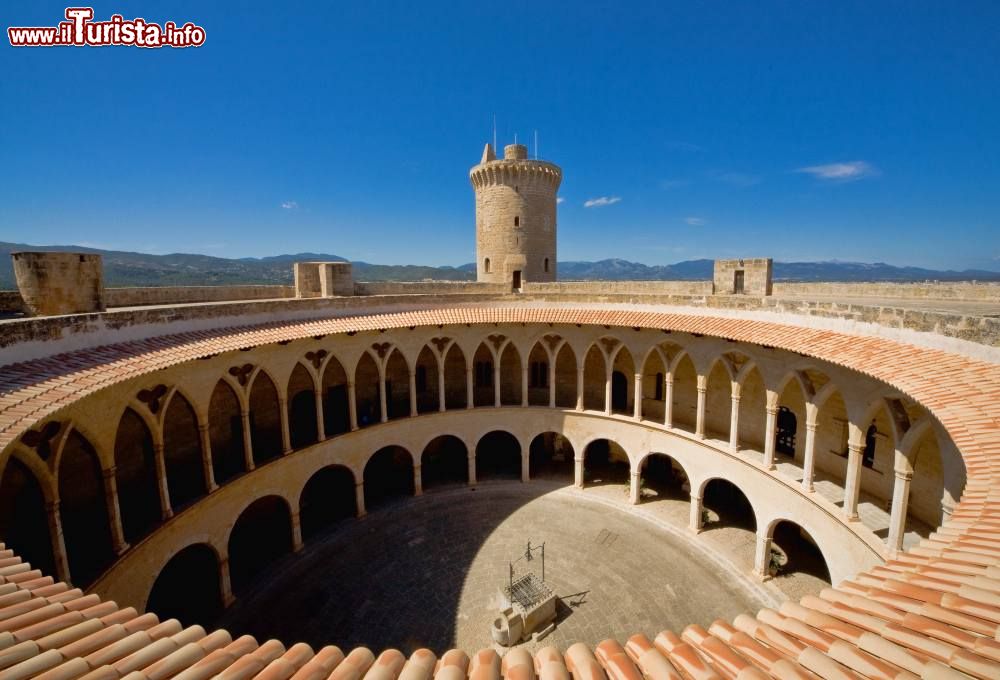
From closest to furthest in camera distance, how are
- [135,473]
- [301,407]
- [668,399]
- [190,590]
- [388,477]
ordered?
[135,473], [190,590], [668,399], [301,407], [388,477]

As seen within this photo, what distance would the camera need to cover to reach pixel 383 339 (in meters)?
21.2

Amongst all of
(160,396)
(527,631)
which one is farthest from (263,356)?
(527,631)

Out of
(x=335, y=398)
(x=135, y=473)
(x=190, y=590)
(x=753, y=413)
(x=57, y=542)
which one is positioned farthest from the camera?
(x=335, y=398)

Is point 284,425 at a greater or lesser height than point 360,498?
greater

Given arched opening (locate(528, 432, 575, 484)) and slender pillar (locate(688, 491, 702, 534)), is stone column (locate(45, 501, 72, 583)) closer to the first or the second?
arched opening (locate(528, 432, 575, 484))

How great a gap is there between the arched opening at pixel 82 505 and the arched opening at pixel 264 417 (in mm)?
5571

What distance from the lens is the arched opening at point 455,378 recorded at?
86.5 feet

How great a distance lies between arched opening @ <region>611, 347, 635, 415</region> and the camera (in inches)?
960

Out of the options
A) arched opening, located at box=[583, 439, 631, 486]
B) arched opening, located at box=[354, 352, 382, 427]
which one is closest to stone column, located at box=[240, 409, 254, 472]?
arched opening, located at box=[354, 352, 382, 427]

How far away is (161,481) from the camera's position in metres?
13.4

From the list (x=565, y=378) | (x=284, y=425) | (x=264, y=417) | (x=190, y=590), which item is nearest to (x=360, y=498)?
(x=284, y=425)

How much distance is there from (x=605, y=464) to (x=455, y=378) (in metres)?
9.72

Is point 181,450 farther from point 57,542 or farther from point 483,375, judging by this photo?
point 483,375

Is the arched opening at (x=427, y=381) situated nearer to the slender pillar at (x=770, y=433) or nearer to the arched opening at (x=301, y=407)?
the arched opening at (x=301, y=407)
